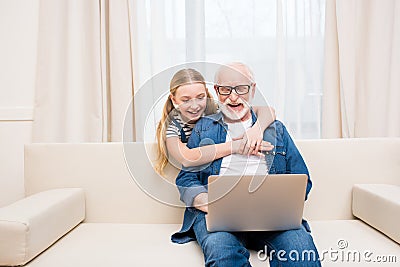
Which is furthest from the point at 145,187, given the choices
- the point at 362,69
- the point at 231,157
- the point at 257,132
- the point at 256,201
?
the point at 362,69

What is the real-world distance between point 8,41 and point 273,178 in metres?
1.50

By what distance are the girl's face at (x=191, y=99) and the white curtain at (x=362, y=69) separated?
0.73 metres

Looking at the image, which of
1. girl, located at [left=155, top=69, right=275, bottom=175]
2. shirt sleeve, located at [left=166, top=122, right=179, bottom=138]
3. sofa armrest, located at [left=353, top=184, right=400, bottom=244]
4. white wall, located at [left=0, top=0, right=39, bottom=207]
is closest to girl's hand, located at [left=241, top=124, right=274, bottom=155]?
girl, located at [left=155, top=69, right=275, bottom=175]

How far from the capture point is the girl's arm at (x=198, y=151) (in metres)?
1.66

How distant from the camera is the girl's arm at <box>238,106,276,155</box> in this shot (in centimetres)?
165

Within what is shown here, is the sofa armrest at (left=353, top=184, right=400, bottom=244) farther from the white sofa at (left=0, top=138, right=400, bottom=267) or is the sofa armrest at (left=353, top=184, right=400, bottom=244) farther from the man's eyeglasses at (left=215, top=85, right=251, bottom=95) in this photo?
the man's eyeglasses at (left=215, top=85, right=251, bottom=95)

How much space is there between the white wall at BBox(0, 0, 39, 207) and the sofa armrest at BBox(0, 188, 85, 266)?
0.57 meters

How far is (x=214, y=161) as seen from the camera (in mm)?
1662

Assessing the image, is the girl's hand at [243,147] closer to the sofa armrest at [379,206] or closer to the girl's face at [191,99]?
the girl's face at [191,99]

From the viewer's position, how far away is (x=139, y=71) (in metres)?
2.19

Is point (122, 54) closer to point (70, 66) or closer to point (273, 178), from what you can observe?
point (70, 66)

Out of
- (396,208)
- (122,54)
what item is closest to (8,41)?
(122,54)

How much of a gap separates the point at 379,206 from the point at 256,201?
1.68ft

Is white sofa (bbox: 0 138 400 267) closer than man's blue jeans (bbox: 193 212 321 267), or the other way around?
man's blue jeans (bbox: 193 212 321 267)
